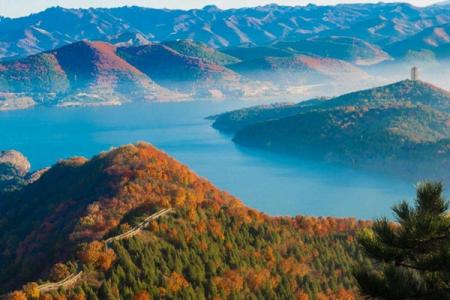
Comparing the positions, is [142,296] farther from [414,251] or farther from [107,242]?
[414,251]

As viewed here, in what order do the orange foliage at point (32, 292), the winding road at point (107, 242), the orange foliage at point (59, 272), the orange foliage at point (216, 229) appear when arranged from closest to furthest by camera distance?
the orange foliage at point (32, 292)
the winding road at point (107, 242)
the orange foliage at point (59, 272)
the orange foliage at point (216, 229)

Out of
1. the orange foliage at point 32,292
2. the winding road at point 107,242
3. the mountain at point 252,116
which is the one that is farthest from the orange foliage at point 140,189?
the mountain at point 252,116

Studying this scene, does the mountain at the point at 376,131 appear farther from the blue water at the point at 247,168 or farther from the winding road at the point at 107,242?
the winding road at the point at 107,242

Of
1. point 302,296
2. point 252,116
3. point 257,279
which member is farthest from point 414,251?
point 252,116

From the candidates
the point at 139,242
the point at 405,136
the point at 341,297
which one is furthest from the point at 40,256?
the point at 405,136

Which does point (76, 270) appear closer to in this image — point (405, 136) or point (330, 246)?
point (330, 246)

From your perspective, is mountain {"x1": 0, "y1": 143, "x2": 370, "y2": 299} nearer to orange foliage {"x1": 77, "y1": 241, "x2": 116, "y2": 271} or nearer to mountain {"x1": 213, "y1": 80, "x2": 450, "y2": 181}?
orange foliage {"x1": 77, "y1": 241, "x2": 116, "y2": 271}

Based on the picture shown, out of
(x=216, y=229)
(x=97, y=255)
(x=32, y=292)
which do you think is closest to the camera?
(x=32, y=292)
